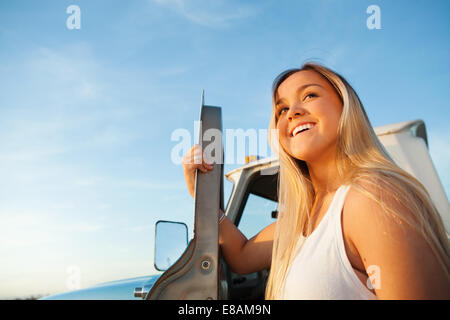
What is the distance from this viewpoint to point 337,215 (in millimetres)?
1224

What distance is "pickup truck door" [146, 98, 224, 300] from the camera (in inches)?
45.2

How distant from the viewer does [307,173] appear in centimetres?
185

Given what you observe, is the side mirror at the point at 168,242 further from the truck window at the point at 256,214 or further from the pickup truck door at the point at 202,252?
the truck window at the point at 256,214

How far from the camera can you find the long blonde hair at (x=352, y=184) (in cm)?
111

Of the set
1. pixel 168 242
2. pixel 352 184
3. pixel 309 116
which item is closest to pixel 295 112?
pixel 309 116

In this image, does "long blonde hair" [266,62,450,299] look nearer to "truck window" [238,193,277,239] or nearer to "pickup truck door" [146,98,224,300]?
"pickup truck door" [146,98,224,300]

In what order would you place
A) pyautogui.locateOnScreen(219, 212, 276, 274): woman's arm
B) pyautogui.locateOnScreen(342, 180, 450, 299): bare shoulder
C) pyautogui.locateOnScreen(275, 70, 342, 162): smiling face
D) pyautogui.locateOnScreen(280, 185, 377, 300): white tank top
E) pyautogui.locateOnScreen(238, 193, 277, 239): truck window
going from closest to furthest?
pyautogui.locateOnScreen(342, 180, 450, 299): bare shoulder < pyautogui.locateOnScreen(280, 185, 377, 300): white tank top < pyautogui.locateOnScreen(275, 70, 342, 162): smiling face < pyautogui.locateOnScreen(219, 212, 276, 274): woman's arm < pyautogui.locateOnScreen(238, 193, 277, 239): truck window

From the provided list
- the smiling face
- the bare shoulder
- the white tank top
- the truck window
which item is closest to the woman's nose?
the smiling face

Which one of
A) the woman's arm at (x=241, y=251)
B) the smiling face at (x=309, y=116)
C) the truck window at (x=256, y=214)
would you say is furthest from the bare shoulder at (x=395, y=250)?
the truck window at (x=256, y=214)

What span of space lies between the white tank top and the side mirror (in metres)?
0.60

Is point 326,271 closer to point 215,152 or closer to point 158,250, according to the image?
point 215,152

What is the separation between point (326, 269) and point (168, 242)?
0.85 m

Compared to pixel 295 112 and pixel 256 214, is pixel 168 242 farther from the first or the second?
pixel 256 214
